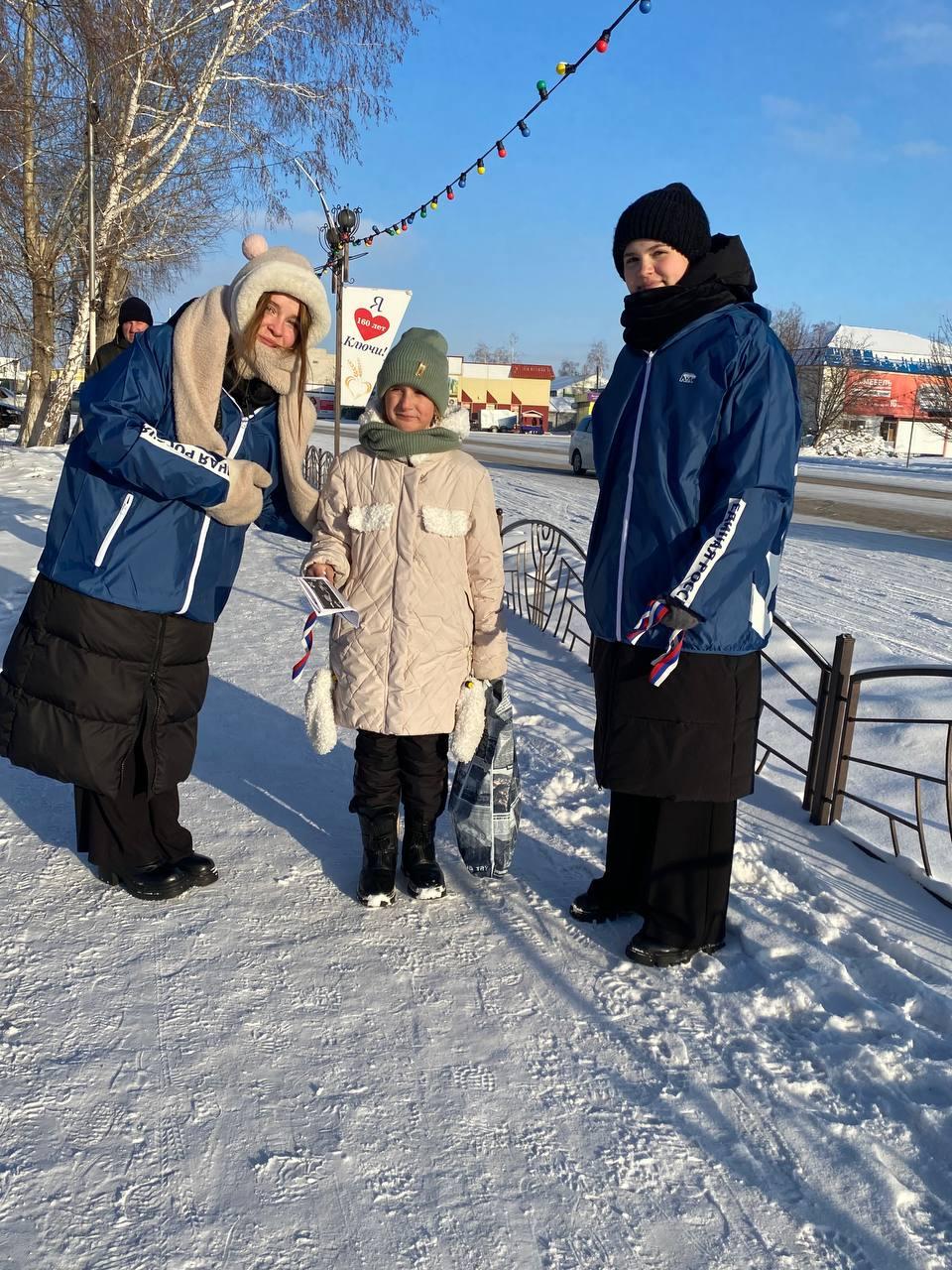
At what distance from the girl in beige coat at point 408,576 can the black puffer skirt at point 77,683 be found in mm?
491

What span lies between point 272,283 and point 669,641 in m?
1.36

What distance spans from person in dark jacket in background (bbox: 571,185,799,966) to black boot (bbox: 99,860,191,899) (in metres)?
1.31

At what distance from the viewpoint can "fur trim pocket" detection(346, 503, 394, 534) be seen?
105 inches

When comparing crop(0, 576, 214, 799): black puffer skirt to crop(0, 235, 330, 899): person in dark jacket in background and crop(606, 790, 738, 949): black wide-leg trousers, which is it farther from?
crop(606, 790, 738, 949): black wide-leg trousers

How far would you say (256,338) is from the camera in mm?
2520

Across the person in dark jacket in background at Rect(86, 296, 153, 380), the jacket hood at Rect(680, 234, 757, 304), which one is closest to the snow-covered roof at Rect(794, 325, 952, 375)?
the person in dark jacket in background at Rect(86, 296, 153, 380)

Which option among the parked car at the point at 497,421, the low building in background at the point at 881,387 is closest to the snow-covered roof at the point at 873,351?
the low building in background at the point at 881,387

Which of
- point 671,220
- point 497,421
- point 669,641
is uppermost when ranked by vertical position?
point 497,421

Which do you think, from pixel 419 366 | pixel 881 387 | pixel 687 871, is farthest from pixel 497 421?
pixel 687 871

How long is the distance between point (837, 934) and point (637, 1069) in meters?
0.90

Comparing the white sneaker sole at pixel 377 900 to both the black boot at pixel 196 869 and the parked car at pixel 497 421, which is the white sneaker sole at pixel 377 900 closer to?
the black boot at pixel 196 869

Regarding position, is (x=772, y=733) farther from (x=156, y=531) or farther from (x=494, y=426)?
(x=494, y=426)

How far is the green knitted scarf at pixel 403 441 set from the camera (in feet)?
8.70

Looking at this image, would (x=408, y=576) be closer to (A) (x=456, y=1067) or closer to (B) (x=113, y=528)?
(B) (x=113, y=528)
